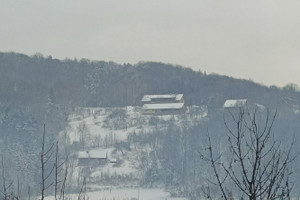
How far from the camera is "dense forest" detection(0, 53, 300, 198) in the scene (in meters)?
120

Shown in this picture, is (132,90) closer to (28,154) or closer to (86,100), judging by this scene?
(86,100)

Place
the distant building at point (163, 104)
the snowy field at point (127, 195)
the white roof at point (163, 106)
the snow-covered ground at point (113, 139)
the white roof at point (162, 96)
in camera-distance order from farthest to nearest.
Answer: the white roof at point (162, 96) < the white roof at point (163, 106) < the distant building at point (163, 104) < the snow-covered ground at point (113, 139) < the snowy field at point (127, 195)

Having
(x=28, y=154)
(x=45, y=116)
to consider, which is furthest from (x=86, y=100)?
(x=28, y=154)

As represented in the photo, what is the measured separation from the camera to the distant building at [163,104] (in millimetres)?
140250

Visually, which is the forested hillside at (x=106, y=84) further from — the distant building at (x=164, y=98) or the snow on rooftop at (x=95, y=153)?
the snow on rooftop at (x=95, y=153)

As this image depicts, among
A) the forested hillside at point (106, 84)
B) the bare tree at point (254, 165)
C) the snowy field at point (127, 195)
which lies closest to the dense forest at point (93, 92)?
the forested hillside at point (106, 84)

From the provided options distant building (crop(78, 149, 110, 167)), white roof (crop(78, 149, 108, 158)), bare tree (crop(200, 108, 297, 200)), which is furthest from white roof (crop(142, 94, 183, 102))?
bare tree (crop(200, 108, 297, 200))

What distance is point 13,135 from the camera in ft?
385

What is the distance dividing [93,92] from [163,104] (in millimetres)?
21526

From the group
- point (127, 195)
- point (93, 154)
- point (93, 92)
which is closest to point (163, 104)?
point (93, 92)

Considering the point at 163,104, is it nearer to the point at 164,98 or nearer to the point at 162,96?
the point at 164,98

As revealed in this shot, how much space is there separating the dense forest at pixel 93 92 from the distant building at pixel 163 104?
247cm

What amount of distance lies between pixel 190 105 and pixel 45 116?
92.6 ft

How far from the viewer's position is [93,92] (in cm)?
16012
